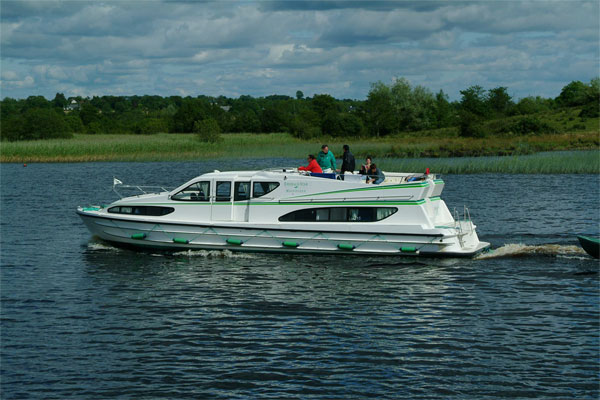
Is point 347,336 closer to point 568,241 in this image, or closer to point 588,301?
point 588,301

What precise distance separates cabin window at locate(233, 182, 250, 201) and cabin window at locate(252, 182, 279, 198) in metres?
0.24

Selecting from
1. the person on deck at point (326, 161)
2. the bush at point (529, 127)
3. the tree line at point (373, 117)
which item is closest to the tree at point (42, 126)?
the tree line at point (373, 117)

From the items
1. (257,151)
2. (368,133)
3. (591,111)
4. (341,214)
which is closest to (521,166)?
(257,151)

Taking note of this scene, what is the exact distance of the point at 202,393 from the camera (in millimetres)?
12594

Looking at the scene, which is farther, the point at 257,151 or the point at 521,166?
the point at 257,151

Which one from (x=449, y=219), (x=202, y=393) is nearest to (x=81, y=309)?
(x=202, y=393)

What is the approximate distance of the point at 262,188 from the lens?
2356 centimetres

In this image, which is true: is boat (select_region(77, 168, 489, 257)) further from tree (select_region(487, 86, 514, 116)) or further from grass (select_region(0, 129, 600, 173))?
tree (select_region(487, 86, 514, 116))

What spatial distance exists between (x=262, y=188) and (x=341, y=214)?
2862 mm

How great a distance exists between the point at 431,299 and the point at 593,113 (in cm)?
8974

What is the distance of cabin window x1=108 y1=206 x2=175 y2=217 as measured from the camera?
23953mm

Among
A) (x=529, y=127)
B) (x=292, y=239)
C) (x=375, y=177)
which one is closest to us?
(x=292, y=239)

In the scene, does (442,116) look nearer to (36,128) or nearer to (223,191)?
(36,128)

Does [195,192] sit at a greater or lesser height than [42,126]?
lesser
